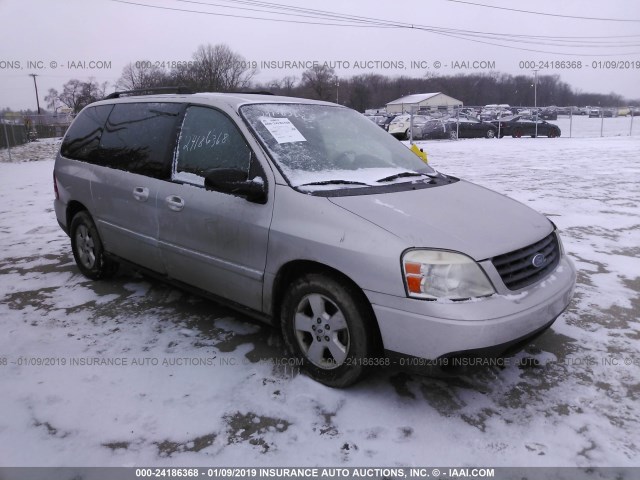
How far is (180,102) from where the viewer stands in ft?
12.6

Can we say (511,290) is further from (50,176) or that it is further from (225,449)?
(50,176)

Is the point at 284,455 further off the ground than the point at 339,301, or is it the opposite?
the point at 339,301

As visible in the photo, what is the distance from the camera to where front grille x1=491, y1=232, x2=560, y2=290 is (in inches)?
103

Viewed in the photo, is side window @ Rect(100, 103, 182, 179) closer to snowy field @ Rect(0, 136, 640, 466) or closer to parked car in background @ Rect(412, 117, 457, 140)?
snowy field @ Rect(0, 136, 640, 466)

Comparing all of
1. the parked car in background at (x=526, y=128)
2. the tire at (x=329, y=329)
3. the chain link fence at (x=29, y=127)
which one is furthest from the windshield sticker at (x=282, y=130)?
the parked car in background at (x=526, y=128)

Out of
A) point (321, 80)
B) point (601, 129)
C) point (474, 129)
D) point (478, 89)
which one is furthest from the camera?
point (478, 89)

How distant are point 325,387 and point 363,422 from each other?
0.37m

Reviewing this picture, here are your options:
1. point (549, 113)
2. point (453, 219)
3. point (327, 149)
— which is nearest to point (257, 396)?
point (453, 219)

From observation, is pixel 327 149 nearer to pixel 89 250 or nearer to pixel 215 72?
pixel 89 250

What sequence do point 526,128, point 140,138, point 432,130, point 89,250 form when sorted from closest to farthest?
point 140,138
point 89,250
point 432,130
point 526,128

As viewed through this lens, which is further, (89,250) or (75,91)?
(75,91)

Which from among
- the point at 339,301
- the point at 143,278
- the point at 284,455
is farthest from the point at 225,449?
the point at 143,278

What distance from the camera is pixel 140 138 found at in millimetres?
4090

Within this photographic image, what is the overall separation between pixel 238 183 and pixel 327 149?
2.43ft
